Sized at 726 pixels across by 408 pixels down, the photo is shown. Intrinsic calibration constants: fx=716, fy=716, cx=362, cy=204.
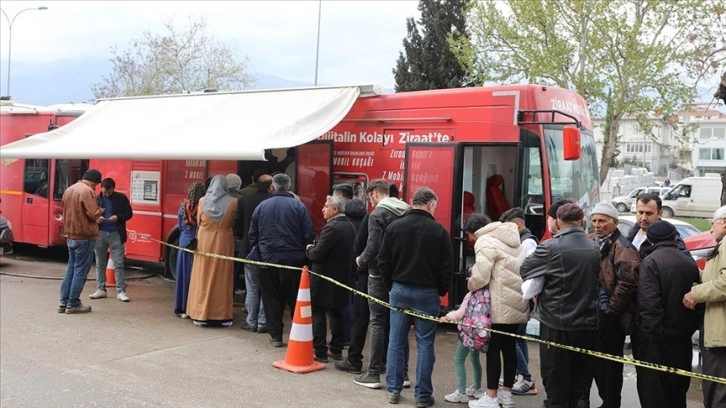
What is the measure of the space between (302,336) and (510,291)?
7.22 ft

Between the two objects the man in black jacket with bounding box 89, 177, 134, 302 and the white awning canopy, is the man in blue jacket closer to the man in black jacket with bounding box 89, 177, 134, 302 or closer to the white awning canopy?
the white awning canopy

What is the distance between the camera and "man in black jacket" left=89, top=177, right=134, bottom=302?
31.9 feet

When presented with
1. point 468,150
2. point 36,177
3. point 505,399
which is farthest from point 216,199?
point 36,177

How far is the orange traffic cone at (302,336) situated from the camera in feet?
22.3

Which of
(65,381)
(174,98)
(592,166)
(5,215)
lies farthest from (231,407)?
(5,215)

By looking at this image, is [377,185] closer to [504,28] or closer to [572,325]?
[572,325]

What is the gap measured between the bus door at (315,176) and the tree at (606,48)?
1611 cm

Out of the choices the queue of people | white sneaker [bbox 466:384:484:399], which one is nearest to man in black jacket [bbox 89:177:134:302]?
the queue of people

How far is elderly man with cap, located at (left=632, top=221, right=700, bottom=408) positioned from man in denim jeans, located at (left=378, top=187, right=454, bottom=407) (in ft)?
5.04

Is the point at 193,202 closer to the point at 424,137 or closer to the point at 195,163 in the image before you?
the point at 195,163

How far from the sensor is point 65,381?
6340 millimetres

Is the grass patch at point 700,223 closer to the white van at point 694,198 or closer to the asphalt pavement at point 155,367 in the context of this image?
the white van at point 694,198

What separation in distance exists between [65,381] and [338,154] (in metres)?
4.34

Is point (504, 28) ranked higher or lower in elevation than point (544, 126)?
higher
